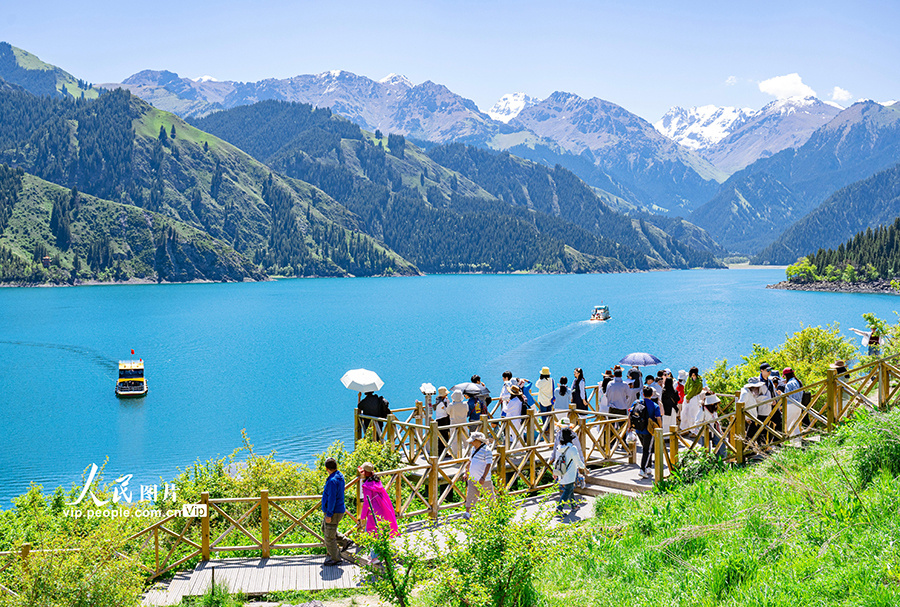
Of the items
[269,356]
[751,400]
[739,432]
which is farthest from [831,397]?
[269,356]

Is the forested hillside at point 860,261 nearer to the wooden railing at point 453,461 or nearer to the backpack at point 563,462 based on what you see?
the wooden railing at point 453,461

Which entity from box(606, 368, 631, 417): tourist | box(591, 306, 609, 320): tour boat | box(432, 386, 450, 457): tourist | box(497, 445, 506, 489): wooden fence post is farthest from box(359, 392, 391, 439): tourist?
box(591, 306, 609, 320): tour boat

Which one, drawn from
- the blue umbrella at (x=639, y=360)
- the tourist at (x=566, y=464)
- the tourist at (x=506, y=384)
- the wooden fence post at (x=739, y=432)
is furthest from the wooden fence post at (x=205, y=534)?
the blue umbrella at (x=639, y=360)

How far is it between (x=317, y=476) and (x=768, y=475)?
11367mm

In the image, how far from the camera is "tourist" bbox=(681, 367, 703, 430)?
1892 cm

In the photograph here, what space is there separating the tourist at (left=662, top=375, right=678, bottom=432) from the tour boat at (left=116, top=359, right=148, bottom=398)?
150 ft

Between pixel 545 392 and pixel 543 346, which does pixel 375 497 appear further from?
pixel 543 346

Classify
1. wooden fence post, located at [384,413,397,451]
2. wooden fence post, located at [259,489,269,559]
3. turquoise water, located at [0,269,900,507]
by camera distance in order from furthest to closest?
turquoise water, located at [0,269,900,507], wooden fence post, located at [384,413,397,451], wooden fence post, located at [259,489,269,559]

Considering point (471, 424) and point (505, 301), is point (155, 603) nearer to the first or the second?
point (471, 424)

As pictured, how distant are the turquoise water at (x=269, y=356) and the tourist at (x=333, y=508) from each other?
21.5 meters

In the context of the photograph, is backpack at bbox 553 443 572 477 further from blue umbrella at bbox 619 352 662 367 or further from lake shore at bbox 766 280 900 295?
lake shore at bbox 766 280 900 295

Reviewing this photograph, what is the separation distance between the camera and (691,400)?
1906 centimetres

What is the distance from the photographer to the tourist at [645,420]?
1641 centimetres

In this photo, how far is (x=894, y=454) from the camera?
1145cm
